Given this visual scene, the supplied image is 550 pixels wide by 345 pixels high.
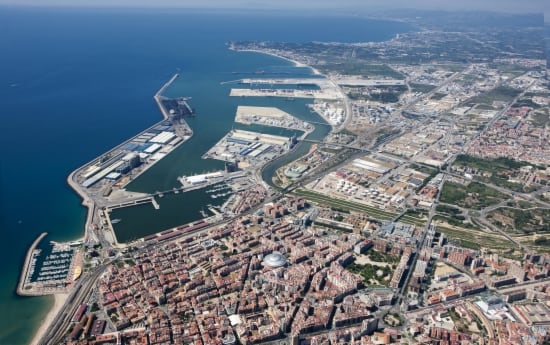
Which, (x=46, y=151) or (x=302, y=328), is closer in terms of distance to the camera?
(x=302, y=328)

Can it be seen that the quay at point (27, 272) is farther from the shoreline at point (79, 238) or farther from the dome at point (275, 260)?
the dome at point (275, 260)

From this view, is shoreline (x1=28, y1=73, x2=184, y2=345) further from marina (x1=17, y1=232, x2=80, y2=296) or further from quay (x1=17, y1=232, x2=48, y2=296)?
marina (x1=17, y1=232, x2=80, y2=296)

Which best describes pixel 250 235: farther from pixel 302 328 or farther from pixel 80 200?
pixel 80 200

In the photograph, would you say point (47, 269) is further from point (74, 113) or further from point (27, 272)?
point (74, 113)

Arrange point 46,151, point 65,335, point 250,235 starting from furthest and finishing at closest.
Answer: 1. point 46,151
2. point 250,235
3. point 65,335

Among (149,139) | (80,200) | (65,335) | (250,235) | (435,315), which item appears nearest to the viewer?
(65,335)

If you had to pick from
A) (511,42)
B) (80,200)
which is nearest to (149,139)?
(80,200)

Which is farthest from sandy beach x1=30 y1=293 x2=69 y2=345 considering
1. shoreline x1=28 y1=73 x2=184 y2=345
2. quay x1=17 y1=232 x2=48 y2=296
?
quay x1=17 y1=232 x2=48 y2=296

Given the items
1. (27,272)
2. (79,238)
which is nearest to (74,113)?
(79,238)
